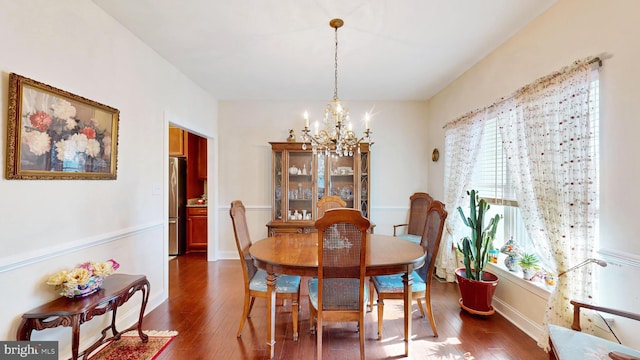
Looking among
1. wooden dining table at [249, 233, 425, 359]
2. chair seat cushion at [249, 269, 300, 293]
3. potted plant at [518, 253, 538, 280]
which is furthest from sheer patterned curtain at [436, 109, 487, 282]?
chair seat cushion at [249, 269, 300, 293]

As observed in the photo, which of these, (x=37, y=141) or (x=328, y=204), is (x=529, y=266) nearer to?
(x=328, y=204)

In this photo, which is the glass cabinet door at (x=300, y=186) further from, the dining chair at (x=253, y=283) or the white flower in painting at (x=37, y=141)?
the white flower in painting at (x=37, y=141)

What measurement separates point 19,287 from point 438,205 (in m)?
2.98

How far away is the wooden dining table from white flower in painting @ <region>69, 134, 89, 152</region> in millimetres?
1462

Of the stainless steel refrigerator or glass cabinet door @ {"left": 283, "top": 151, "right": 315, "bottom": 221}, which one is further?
the stainless steel refrigerator

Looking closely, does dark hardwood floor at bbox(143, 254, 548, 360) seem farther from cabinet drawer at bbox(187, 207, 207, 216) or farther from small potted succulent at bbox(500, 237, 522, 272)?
cabinet drawer at bbox(187, 207, 207, 216)

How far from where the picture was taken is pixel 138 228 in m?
2.52

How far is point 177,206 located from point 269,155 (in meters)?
1.93

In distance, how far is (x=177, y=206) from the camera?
4.70 meters

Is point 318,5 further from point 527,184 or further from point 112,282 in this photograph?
point 112,282

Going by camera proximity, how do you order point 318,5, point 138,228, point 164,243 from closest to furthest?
point 318,5
point 138,228
point 164,243

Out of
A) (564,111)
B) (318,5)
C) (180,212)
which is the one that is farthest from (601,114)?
(180,212)

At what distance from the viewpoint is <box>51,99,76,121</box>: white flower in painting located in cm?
172

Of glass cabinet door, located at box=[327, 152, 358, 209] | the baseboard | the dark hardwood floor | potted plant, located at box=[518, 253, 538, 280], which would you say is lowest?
the dark hardwood floor
